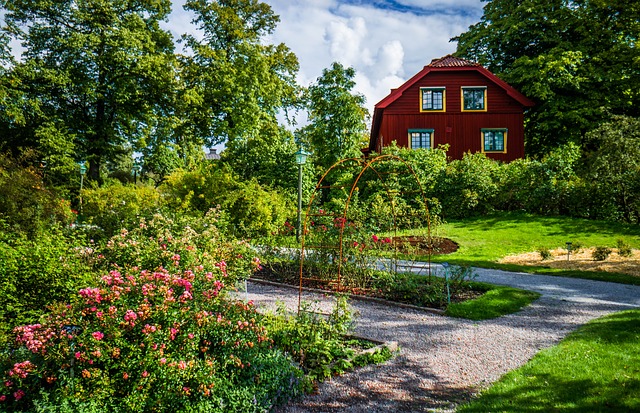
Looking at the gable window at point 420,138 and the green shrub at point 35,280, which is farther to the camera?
the gable window at point 420,138

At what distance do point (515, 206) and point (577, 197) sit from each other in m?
2.43

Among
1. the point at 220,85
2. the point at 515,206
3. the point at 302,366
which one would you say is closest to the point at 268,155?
the point at 220,85

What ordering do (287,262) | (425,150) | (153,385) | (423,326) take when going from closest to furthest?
(153,385) → (423,326) → (287,262) → (425,150)

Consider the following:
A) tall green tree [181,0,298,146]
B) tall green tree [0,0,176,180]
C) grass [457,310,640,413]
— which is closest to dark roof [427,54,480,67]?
tall green tree [181,0,298,146]

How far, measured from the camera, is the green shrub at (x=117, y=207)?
9.73m

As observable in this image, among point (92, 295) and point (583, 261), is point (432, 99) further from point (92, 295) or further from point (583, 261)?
point (92, 295)

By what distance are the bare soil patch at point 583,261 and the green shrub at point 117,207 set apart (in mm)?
10318

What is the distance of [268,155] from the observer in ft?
73.7

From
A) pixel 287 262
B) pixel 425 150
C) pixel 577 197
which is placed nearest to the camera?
pixel 287 262

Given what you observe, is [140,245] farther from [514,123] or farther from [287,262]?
[514,123]

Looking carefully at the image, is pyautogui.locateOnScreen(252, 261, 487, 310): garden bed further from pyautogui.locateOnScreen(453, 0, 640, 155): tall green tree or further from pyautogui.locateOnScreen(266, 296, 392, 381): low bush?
pyautogui.locateOnScreen(453, 0, 640, 155): tall green tree

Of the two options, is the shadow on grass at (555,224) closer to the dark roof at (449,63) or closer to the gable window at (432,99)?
the gable window at (432,99)

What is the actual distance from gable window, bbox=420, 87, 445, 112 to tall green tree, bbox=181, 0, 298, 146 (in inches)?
329

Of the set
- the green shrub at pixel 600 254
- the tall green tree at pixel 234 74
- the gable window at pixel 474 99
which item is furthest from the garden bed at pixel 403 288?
the gable window at pixel 474 99
